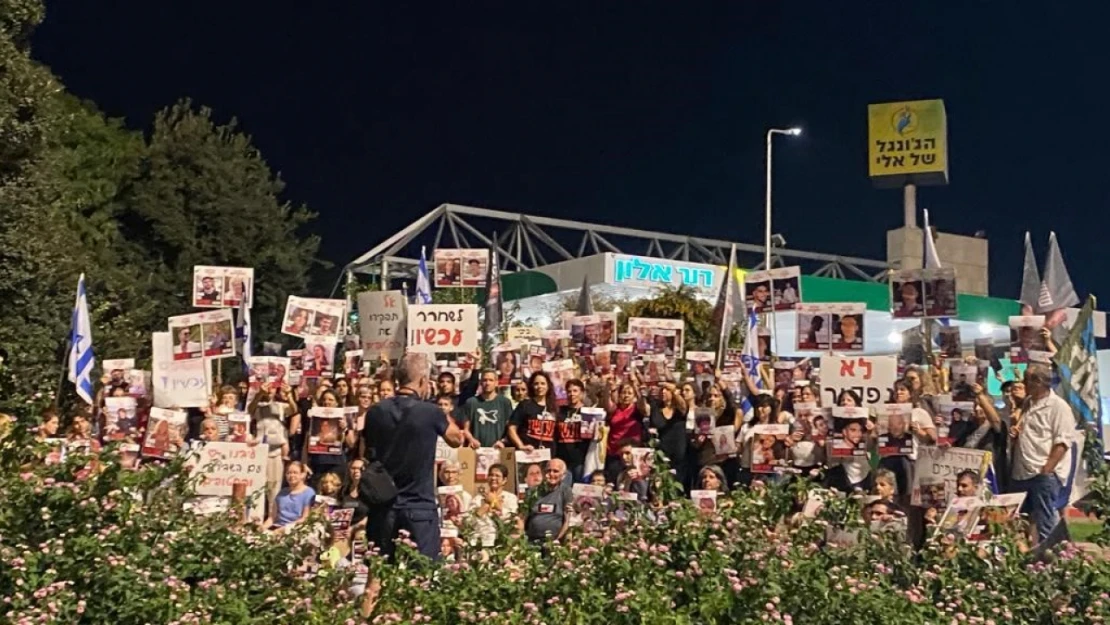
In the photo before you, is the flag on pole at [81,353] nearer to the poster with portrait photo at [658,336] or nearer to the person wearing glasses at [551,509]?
the poster with portrait photo at [658,336]

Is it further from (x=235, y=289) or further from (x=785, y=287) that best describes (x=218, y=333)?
(x=785, y=287)

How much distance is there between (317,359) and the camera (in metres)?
13.0

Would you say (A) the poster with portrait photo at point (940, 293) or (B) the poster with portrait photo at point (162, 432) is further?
(A) the poster with portrait photo at point (940, 293)

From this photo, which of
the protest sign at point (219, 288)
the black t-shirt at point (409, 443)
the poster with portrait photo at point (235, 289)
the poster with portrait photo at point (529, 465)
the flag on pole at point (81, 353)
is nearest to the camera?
the black t-shirt at point (409, 443)

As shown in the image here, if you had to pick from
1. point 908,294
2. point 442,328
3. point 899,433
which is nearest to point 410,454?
point 899,433

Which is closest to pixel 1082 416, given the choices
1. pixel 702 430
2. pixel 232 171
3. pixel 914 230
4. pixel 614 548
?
pixel 702 430

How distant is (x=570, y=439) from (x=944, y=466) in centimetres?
309

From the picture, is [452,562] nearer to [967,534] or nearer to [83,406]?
[967,534]

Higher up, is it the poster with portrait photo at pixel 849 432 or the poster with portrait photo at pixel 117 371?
the poster with portrait photo at pixel 117 371

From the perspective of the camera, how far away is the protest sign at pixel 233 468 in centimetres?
985

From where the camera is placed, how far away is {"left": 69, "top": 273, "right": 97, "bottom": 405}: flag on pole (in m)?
13.4

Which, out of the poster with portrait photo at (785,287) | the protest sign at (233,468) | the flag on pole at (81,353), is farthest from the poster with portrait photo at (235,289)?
the poster with portrait photo at (785,287)

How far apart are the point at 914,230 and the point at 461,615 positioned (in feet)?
132

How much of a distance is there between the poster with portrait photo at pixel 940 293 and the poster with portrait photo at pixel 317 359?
5.69m
